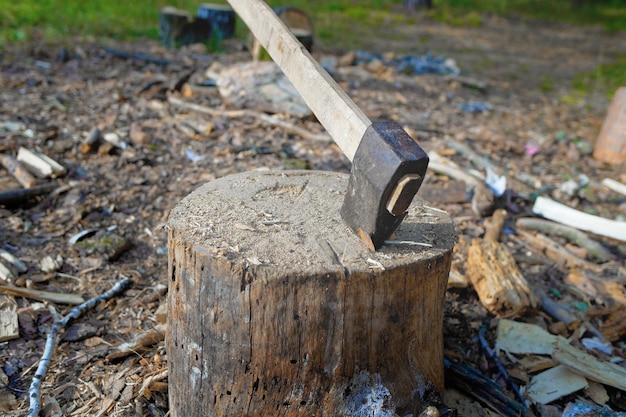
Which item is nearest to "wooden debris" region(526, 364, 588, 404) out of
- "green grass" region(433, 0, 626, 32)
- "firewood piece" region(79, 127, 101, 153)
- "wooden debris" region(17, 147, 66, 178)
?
"wooden debris" region(17, 147, 66, 178)

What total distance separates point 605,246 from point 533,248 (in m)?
0.55

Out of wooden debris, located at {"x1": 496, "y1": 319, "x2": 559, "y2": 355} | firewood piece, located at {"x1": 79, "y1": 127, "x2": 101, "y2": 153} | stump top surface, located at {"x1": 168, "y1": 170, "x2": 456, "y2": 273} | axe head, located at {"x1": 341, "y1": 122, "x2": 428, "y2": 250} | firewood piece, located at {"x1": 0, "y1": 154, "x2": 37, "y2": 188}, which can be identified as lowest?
wooden debris, located at {"x1": 496, "y1": 319, "x2": 559, "y2": 355}

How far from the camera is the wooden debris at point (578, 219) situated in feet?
12.8

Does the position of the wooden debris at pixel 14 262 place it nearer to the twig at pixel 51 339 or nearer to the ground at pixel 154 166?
the ground at pixel 154 166

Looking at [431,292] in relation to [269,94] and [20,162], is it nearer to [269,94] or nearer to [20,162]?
[20,162]

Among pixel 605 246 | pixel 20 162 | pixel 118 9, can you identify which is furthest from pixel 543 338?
pixel 118 9

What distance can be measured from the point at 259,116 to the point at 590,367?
364cm

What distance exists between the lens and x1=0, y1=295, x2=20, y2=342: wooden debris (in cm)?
253

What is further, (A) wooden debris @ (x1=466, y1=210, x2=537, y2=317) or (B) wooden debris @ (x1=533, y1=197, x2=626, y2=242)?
(B) wooden debris @ (x1=533, y1=197, x2=626, y2=242)

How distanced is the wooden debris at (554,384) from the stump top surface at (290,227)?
102 centimetres

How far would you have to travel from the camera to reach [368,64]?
26.1 ft

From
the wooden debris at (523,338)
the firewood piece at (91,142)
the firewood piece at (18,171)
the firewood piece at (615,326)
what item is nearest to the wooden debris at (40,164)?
the firewood piece at (18,171)

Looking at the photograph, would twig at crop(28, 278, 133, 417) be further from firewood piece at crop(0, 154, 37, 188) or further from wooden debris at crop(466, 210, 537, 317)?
wooden debris at crop(466, 210, 537, 317)

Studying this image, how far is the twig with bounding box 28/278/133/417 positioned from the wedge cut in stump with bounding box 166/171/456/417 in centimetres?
56
